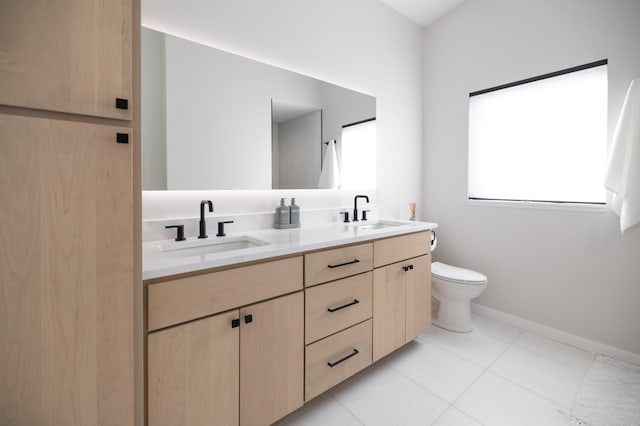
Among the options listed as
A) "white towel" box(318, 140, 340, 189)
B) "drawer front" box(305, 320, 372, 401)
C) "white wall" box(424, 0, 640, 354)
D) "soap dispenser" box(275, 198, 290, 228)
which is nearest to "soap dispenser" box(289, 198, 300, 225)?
"soap dispenser" box(275, 198, 290, 228)

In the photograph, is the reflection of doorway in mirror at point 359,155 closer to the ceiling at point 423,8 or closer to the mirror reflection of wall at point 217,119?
the mirror reflection of wall at point 217,119

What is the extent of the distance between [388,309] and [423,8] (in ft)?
9.04

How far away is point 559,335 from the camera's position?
2.13 metres

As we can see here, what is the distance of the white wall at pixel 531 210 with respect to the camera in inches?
72.5

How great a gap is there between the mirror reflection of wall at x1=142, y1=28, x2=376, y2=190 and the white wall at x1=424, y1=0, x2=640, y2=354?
1.42m

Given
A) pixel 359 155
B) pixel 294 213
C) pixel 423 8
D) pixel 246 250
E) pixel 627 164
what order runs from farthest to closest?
pixel 423 8
pixel 359 155
pixel 294 213
pixel 627 164
pixel 246 250

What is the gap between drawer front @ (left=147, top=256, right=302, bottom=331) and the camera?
931 mm

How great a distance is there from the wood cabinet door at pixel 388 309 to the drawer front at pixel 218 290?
2.04ft

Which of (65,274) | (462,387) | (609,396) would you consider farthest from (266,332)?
(609,396)

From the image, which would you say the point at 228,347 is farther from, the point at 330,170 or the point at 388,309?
the point at 330,170

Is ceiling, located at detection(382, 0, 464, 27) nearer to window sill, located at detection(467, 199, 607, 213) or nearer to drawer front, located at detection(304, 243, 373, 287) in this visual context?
window sill, located at detection(467, 199, 607, 213)

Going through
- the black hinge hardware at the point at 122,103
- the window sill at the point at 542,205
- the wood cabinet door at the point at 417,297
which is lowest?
the wood cabinet door at the point at 417,297

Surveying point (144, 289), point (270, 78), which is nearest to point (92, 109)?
point (144, 289)

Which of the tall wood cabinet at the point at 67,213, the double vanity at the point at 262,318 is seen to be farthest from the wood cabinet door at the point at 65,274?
the double vanity at the point at 262,318
